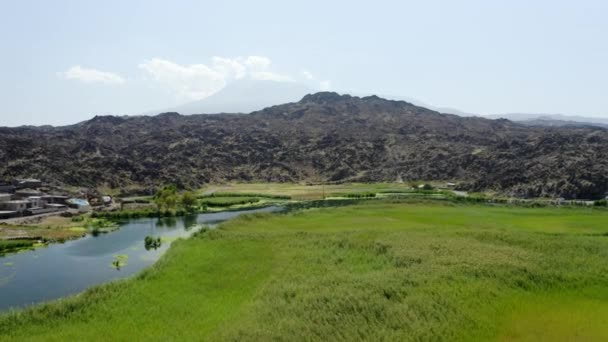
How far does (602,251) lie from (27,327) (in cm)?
4364

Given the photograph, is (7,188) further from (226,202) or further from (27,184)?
(226,202)

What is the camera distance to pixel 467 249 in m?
40.6

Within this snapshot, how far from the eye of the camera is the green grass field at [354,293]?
84.2 ft

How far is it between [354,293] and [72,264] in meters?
29.6

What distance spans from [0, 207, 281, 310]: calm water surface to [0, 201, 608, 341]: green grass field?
215 inches

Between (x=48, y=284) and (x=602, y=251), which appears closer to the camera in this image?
(x=48, y=284)

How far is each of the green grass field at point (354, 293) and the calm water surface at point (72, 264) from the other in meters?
5.47

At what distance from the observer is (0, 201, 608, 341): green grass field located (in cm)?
2566

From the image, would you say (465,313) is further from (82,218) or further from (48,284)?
(82,218)

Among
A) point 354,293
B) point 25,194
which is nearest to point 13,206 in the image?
point 25,194

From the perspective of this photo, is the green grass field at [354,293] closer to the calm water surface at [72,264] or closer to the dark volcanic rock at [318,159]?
the calm water surface at [72,264]

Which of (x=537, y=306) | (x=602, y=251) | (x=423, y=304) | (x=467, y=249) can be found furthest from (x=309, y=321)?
(x=602, y=251)

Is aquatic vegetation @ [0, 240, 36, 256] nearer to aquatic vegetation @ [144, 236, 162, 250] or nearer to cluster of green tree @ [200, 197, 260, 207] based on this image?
aquatic vegetation @ [144, 236, 162, 250]

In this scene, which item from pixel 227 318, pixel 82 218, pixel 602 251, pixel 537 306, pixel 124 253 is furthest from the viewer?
pixel 82 218
